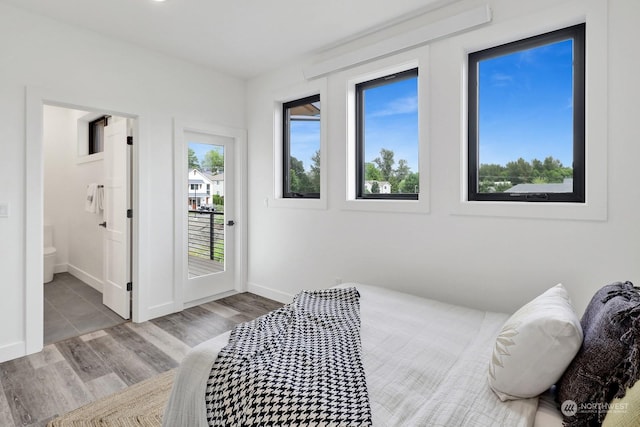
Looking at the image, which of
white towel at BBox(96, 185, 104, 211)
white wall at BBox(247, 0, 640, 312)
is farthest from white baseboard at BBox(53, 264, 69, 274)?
white wall at BBox(247, 0, 640, 312)

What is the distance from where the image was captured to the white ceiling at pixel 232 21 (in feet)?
8.29

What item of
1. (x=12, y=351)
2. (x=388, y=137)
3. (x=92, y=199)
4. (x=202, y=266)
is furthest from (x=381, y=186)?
(x=92, y=199)

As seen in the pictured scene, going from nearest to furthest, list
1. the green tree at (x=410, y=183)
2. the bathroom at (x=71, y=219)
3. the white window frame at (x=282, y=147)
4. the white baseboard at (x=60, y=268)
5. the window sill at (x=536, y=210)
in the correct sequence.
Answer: the window sill at (x=536, y=210), the green tree at (x=410, y=183), the white window frame at (x=282, y=147), the bathroom at (x=71, y=219), the white baseboard at (x=60, y=268)

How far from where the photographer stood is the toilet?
4.50 m

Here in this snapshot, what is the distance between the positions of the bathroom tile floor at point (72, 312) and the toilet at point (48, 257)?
105 mm

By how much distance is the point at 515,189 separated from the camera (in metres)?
2.37

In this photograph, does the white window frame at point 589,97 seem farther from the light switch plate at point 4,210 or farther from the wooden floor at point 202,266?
the light switch plate at point 4,210

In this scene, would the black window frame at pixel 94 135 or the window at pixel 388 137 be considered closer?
the window at pixel 388 137

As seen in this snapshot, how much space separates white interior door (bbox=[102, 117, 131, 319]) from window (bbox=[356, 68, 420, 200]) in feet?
7.52

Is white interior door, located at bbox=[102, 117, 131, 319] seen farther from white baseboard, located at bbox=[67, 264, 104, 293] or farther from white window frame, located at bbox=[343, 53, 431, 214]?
white window frame, located at bbox=[343, 53, 431, 214]

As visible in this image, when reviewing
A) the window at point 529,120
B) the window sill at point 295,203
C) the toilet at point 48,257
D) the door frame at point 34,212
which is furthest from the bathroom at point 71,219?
the window at point 529,120

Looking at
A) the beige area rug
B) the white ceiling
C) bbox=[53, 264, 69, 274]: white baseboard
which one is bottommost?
the beige area rug

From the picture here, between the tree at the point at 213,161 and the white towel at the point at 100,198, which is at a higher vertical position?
the tree at the point at 213,161

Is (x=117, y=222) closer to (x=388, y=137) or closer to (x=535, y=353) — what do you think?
(x=388, y=137)
